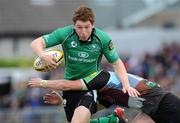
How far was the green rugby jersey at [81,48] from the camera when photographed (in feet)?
35.4

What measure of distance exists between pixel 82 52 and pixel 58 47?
2.35ft

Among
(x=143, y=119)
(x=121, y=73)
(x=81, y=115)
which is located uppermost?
(x=121, y=73)

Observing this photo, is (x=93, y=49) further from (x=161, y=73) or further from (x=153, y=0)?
(x=153, y=0)

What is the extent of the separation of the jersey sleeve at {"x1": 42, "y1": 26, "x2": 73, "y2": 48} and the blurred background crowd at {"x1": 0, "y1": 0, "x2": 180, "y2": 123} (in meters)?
5.83

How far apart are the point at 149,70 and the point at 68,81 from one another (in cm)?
797

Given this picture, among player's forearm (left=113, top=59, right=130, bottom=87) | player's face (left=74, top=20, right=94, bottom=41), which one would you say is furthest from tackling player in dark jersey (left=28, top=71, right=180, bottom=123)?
player's face (left=74, top=20, right=94, bottom=41)

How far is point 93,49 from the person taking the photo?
10.9 meters

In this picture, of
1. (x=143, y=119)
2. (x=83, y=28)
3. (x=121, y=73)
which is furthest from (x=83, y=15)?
(x=143, y=119)

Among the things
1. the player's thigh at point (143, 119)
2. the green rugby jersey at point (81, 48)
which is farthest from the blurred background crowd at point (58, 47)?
the green rugby jersey at point (81, 48)

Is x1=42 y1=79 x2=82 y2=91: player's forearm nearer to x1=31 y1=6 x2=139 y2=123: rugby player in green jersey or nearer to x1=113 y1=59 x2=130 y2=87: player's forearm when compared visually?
x1=31 y1=6 x2=139 y2=123: rugby player in green jersey

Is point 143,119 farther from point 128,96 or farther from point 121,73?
point 121,73

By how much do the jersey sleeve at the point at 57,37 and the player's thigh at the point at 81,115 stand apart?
958 millimetres

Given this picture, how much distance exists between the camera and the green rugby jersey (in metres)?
10.8

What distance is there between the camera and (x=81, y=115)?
1074 cm
